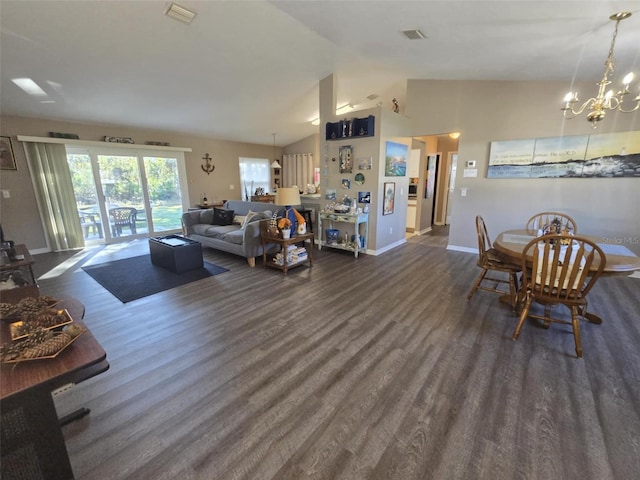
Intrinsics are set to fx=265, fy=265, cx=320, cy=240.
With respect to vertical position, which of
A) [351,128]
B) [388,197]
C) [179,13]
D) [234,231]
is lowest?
[234,231]

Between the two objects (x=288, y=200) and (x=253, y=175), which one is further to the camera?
(x=253, y=175)

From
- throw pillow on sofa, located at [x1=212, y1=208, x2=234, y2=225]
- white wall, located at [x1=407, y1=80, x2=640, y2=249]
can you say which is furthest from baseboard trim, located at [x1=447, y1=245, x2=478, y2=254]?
throw pillow on sofa, located at [x1=212, y1=208, x2=234, y2=225]

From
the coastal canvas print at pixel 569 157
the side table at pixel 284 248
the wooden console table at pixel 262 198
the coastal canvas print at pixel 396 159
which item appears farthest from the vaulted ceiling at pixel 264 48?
the wooden console table at pixel 262 198

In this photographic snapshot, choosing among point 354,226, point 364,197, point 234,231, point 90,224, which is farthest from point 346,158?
point 90,224

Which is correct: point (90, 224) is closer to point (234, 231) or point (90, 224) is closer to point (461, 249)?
point (234, 231)

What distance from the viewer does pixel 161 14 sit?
283cm

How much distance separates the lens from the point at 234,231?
4797 mm

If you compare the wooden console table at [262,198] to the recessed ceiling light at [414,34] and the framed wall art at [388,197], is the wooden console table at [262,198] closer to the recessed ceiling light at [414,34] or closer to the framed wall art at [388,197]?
the framed wall art at [388,197]

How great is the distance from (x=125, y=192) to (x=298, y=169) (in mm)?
4772

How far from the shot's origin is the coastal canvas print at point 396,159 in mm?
4812

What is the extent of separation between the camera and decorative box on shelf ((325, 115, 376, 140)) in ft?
15.0

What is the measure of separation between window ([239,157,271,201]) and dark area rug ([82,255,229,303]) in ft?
14.1

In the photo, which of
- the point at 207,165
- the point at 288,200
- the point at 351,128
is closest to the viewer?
the point at 288,200

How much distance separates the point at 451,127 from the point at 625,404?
4399 mm
